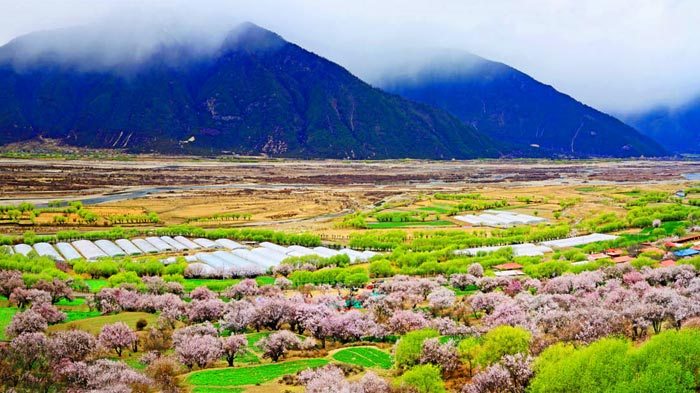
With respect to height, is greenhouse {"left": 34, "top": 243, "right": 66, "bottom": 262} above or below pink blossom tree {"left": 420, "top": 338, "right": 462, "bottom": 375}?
below

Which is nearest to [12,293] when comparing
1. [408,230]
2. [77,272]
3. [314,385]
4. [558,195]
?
[77,272]

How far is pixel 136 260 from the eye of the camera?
6800 cm

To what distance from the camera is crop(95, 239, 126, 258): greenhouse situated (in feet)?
235

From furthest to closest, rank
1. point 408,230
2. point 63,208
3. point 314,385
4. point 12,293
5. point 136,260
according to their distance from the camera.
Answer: point 63,208 → point 408,230 → point 136,260 → point 12,293 → point 314,385

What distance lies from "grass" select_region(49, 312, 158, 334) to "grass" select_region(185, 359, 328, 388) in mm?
11081

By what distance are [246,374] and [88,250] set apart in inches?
1985

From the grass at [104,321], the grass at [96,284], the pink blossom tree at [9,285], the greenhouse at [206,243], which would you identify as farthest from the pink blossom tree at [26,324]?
the greenhouse at [206,243]

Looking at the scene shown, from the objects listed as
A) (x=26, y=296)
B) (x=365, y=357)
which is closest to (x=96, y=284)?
(x=26, y=296)

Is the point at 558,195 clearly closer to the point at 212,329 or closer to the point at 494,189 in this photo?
the point at 494,189

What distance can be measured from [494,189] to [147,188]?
102350mm

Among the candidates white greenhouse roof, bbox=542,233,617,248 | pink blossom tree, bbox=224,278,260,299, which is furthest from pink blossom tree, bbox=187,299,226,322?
white greenhouse roof, bbox=542,233,617,248

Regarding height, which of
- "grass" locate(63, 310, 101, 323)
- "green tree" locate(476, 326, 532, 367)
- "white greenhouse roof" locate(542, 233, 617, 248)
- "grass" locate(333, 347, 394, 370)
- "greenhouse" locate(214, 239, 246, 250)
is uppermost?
"green tree" locate(476, 326, 532, 367)

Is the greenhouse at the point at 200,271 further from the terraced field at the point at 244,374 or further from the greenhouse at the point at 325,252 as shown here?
the terraced field at the point at 244,374

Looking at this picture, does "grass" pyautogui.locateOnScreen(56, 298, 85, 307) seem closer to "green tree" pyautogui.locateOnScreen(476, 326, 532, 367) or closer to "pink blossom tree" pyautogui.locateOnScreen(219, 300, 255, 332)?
"pink blossom tree" pyautogui.locateOnScreen(219, 300, 255, 332)
